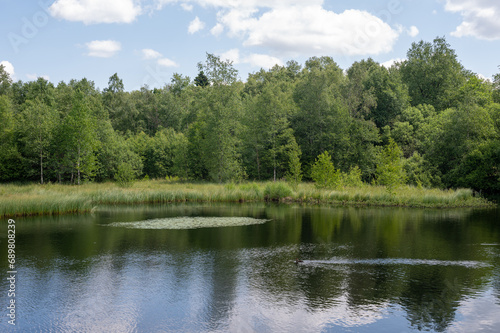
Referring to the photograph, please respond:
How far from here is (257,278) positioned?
55.6ft

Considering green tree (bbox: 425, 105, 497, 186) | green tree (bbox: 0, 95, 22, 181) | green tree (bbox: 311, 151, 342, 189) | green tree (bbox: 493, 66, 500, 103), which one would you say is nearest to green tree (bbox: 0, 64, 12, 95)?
green tree (bbox: 0, 95, 22, 181)

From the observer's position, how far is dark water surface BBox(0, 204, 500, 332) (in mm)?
12883

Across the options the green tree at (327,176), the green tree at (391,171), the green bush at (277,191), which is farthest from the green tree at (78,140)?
the green tree at (391,171)

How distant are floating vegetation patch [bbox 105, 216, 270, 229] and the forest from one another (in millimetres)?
16767

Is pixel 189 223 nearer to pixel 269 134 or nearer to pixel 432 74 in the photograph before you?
pixel 269 134

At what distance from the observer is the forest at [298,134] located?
4844 centimetres

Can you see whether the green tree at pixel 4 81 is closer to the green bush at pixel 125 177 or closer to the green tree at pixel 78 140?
the green tree at pixel 78 140

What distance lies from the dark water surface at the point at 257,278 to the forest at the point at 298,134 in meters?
20.0

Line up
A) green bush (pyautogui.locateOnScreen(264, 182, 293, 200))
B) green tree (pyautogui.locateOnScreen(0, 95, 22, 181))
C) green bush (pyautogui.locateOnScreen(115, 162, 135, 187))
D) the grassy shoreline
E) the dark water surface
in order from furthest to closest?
green tree (pyautogui.locateOnScreen(0, 95, 22, 181)), green bush (pyautogui.locateOnScreen(115, 162, 135, 187)), green bush (pyautogui.locateOnScreen(264, 182, 293, 200)), the grassy shoreline, the dark water surface

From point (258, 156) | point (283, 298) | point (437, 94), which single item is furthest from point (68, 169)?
point (437, 94)

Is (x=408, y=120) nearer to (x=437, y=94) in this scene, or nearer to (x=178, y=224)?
(x=437, y=94)

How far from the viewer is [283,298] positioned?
1456 cm

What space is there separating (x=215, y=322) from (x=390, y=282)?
804 cm

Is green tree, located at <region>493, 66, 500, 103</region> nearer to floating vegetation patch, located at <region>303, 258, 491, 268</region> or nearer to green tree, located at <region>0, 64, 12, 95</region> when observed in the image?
floating vegetation patch, located at <region>303, 258, 491, 268</region>
